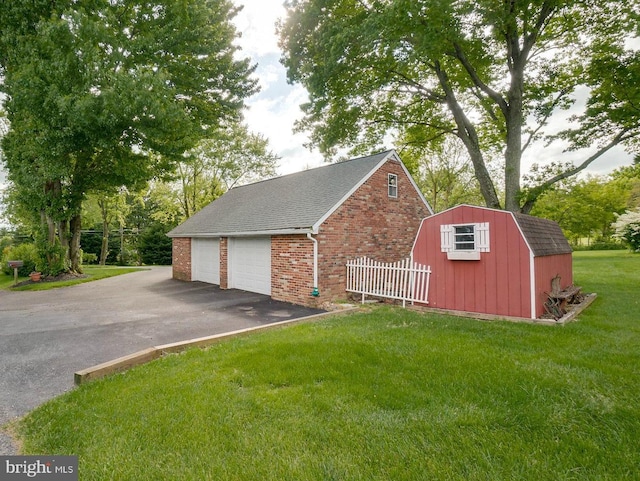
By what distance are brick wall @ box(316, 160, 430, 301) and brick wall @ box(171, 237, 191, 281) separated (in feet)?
31.0

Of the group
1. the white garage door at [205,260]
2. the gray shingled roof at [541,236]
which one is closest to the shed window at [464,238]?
the gray shingled roof at [541,236]

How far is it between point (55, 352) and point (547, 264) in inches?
421

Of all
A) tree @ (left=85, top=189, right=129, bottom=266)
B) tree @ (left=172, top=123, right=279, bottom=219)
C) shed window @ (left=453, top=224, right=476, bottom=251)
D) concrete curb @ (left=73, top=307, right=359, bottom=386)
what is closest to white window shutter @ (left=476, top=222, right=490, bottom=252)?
shed window @ (left=453, top=224, right=476, bottom=251)

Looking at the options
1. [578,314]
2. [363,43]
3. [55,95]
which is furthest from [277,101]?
[578,314]

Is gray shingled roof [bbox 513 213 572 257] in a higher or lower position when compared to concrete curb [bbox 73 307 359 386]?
higher

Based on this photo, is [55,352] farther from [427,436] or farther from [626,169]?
A: [626,169]

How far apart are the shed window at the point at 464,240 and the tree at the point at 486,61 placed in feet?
18.0

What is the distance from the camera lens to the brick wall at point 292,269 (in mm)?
9820

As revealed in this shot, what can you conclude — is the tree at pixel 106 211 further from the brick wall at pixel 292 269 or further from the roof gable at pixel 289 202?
the brick wall at pixel 292 269

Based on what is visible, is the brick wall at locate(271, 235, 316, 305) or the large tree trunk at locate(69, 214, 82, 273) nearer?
the brick wall at locate(271, 235, 316, 305)

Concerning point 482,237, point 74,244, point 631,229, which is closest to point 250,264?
point 482,237

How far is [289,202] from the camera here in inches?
498

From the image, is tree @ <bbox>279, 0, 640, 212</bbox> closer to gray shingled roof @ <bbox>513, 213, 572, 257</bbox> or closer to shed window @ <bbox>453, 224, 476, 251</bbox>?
gray shingled roof @ <bbox>513, 213, 572, 257</bbox>

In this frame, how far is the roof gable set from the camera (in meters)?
10.7
